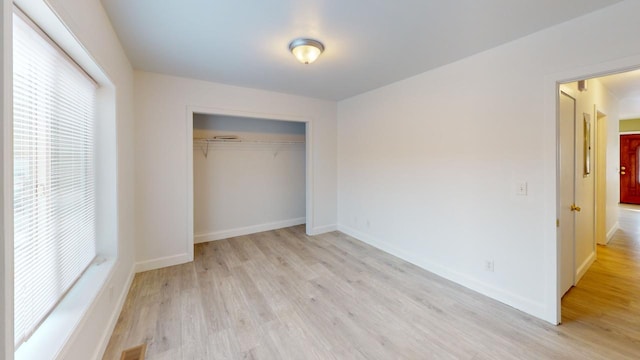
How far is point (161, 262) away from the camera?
3330 millimetres

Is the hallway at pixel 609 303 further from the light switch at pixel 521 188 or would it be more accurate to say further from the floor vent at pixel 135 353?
the floor vent at pixel 135 353

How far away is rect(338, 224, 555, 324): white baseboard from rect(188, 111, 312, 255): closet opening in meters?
1.61

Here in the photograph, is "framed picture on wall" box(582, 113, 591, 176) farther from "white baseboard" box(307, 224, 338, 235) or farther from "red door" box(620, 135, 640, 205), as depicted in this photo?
"red door" box(620, 135, 640, 205)

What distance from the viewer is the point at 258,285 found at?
286cm

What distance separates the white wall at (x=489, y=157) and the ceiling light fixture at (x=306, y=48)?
5.28ft

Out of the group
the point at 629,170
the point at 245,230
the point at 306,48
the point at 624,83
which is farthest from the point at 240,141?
the point at 629,170

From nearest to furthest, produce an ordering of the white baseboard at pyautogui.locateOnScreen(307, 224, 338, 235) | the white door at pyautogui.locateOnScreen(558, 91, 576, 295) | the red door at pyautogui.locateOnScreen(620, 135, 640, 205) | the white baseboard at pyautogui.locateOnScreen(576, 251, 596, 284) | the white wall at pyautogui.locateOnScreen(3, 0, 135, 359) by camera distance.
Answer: the white wall at pyautogui.locateOnScreen(3, 0, 135, 359) < the white door at pyautogui.locateOnScreen(558, 91, 576, 295) < the white baseboard at pyautogui.locateOnScreen(576, 251, 596, 284) < the white baseboard at pyautogui.locateOnScreen(307, 224, 338, 235) < the red door at pyautogui.locateOnScreen(620, 135, 640, 205)

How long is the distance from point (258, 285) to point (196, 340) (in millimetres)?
913

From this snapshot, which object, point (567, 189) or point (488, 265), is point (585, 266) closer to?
point (567, 189)

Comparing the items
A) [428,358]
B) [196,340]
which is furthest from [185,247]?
[428,358]

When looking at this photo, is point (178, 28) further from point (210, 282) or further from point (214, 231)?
point (214, 231)

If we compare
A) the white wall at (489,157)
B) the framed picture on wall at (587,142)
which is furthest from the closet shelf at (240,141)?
the framed picture on wall at (587,142)

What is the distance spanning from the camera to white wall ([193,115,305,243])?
4.38 metres

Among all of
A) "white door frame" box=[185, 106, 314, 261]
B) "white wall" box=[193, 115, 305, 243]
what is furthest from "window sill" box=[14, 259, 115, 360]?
"white wall" box=[193, 115, 305, 243]
